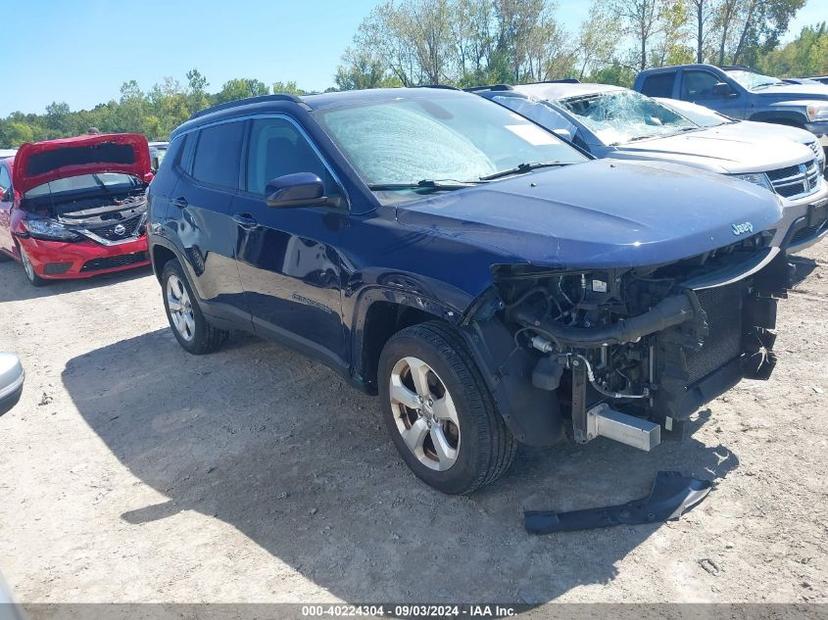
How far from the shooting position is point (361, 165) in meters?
3.65

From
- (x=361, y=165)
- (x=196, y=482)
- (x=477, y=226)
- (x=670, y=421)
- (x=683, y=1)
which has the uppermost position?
(x=683, y=1)

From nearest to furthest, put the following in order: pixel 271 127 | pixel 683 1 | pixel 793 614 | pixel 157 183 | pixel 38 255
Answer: pixel 793 614 → pixel 271 127 → pixel 157 183 → pixel 38 255 → pixel 683 1

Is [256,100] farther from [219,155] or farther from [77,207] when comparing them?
[77,207]

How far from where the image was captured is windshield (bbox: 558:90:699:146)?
7.24 m

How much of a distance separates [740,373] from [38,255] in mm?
8398

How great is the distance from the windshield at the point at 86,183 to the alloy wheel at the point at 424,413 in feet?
25.2

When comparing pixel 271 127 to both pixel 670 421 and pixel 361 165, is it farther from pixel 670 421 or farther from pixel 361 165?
pixel 670 421

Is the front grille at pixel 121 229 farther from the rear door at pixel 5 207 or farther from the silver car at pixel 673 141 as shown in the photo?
the silver car at pixel 673 141

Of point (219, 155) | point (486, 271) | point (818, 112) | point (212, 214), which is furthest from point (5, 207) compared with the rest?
point (818, 112)

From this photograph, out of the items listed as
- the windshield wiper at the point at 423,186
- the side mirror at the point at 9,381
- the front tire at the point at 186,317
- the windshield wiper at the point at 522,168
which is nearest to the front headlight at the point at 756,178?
the windshield wiper at the point at 522,168

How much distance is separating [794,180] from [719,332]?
3596mm

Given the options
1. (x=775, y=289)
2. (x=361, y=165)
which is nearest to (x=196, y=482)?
(x=361, y=165)

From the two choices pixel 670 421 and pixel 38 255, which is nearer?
pixel 670 421

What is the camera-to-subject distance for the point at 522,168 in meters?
3.86
